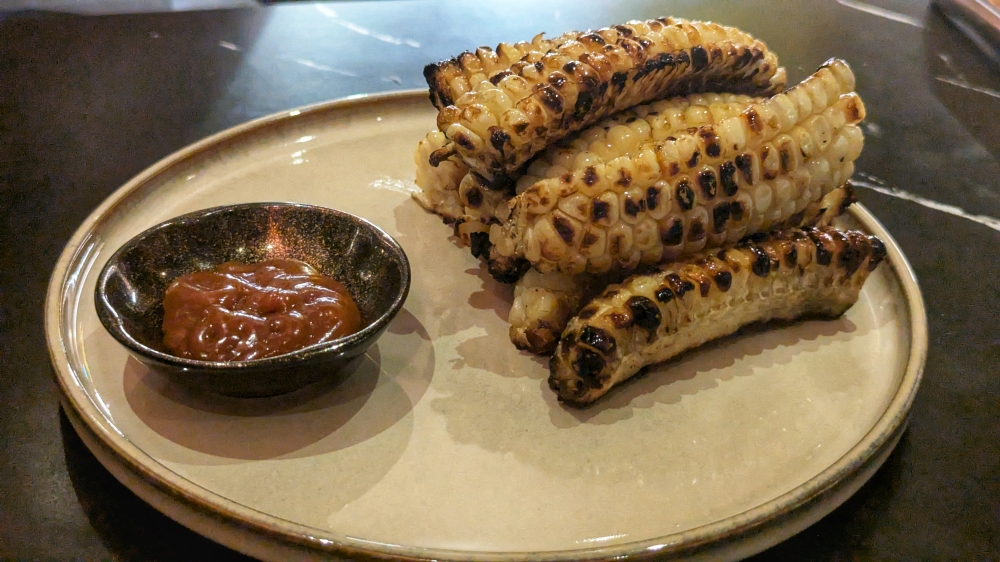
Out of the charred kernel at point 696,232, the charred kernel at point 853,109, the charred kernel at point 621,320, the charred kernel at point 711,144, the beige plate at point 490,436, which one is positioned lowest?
the beige plate at point 490,436

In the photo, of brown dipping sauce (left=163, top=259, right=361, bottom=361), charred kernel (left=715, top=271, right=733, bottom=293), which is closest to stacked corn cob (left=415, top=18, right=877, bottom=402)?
charred kernel (left=715, top=271, right=733, bottom=293)

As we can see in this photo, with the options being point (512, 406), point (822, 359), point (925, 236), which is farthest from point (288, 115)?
point (925, 236)

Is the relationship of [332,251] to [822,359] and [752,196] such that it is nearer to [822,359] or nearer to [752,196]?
[752,196]

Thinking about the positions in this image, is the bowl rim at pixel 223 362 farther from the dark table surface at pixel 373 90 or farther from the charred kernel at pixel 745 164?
the charred kernel at pixel 745 164

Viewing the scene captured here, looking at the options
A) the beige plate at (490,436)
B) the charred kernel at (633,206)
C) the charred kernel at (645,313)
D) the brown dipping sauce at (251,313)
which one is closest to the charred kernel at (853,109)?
the beige plate at (490,436)

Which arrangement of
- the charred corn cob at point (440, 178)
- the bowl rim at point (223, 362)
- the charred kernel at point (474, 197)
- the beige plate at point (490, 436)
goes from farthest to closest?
the charred corn cob at point (440, 178) → the charred kernel at point (474, 197) → the bowl rim at point (223, 362) → the beige plate at point (490, 436)

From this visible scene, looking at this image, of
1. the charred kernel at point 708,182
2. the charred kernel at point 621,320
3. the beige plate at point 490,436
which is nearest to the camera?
the beige plate at point 490,436

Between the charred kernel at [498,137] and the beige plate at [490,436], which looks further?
the charred kernel at [498,137]
